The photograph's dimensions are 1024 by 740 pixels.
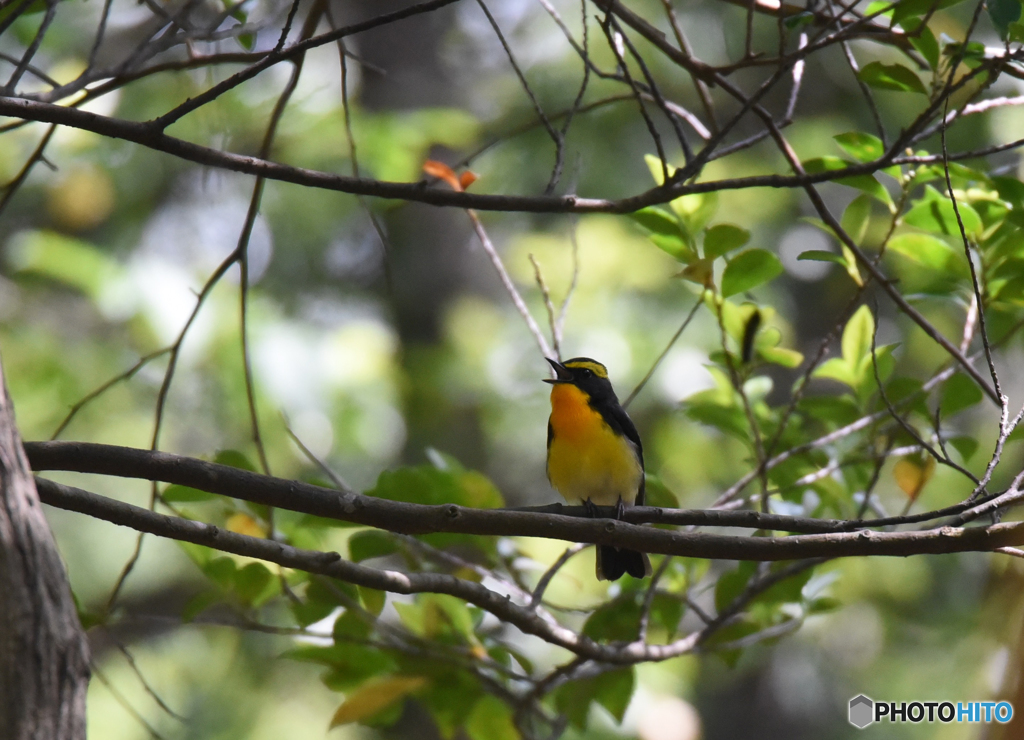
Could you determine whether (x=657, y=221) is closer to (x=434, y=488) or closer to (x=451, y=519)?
(x=434, y=488)

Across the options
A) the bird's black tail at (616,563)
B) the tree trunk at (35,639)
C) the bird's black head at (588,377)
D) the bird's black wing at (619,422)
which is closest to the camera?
the tree trunk at (35,639)

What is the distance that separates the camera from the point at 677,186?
2559mm

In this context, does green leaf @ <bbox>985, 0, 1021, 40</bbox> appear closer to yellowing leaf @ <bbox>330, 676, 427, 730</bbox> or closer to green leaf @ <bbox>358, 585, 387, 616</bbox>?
green leaf @ <bbox>358, 585, 387, 616</bbox>

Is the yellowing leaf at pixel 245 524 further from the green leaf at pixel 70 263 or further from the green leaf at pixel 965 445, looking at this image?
the green leaf at pixel 70 263

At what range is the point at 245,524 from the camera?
3.30 m

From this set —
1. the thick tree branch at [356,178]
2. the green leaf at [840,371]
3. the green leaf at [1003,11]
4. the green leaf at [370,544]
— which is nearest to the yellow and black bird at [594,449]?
the green leaf at [840,371]

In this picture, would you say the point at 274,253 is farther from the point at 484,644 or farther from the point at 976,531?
the point at 976,531

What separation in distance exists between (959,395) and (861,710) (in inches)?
72.7

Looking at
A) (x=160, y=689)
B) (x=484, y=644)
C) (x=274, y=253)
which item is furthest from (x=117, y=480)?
(x=484, y=644)

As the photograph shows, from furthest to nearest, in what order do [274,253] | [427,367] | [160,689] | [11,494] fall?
[274,253]
[160,689]
[427,367]
[11,494]

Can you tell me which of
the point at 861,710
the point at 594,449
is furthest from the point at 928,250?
the point at 861,710

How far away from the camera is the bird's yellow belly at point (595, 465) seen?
452 centimetres

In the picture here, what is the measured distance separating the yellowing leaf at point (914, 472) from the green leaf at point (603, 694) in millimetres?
1212

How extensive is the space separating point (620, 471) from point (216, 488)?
2477 mm
